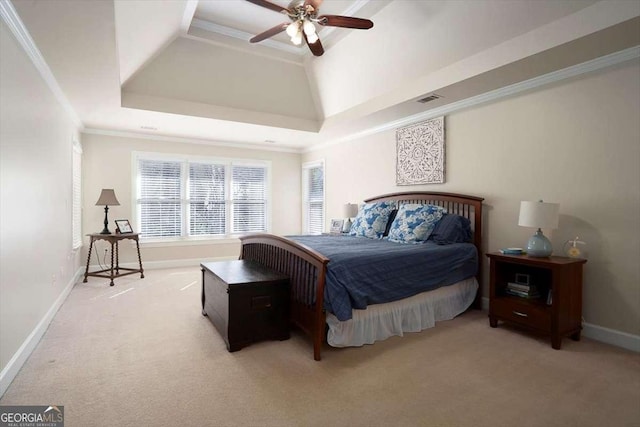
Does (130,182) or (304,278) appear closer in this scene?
(304,278)

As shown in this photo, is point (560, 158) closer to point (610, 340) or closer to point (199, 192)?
point (610, 340)

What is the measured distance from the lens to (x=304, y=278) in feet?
9.20

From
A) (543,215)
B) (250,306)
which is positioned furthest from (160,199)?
(543,215)

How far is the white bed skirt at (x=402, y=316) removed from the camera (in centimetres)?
272

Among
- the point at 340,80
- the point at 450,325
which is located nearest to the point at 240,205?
the point at 340,80

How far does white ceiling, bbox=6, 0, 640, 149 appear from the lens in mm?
2568

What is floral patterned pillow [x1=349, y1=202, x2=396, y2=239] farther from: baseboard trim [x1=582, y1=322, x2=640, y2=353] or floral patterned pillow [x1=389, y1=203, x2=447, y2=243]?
baseboard trim [x1=582, y1=322, x2=640, y2=353]

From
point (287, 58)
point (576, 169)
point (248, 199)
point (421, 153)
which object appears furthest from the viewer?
point (248, 199)

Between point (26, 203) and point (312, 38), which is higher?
point (312, 38)

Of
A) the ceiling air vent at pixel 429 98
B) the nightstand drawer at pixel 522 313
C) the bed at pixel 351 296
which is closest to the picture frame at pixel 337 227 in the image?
the bed at pixel 351 296

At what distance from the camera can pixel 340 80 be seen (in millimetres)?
4746

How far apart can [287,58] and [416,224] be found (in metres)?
3.00

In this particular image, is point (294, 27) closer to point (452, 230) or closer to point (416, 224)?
point (416, 224)

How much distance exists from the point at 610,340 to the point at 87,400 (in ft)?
12.9
